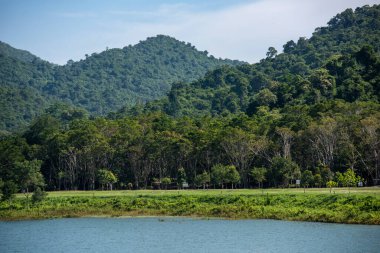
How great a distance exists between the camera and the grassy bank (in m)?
58.5

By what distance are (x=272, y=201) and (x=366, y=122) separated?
2809 cm

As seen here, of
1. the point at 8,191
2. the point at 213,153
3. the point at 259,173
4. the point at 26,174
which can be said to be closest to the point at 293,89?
the point at 213,153

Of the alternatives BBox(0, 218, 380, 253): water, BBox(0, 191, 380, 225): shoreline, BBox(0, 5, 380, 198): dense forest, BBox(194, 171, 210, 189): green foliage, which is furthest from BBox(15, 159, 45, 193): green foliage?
BBox(0, 218, 380, 253): water

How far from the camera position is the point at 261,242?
4684 centimetres

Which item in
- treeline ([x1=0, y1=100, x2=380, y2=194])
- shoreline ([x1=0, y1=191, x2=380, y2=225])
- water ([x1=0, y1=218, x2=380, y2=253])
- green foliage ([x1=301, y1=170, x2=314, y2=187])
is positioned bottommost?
water ([x1=0, y1=218, x2=380, y2=253])

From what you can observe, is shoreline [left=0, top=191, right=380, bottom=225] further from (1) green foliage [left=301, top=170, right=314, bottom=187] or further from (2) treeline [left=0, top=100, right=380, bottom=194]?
(2) treeline [left=0, top=100, right=380, bottom=194]

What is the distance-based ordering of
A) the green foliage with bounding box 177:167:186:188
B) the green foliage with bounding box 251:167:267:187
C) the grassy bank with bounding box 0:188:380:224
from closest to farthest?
1. the grassy bank with bounding box 0:188:380:224
2. the green foliage with bounding box 251:167:267:187
3. the green foliage with bounding box 177:167:186:188

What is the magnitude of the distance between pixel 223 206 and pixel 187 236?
1704 cm

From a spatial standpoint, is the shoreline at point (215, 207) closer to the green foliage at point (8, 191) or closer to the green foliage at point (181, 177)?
the green foliage at point (8, 191)

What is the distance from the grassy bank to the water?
2944 millimetres

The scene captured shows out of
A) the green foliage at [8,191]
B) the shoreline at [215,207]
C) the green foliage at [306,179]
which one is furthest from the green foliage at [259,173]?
the green foliage at [8,191]

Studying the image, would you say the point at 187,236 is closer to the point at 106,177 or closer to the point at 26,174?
the point at 26,174

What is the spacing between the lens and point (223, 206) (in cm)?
6750

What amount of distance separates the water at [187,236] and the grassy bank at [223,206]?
2944 mm
